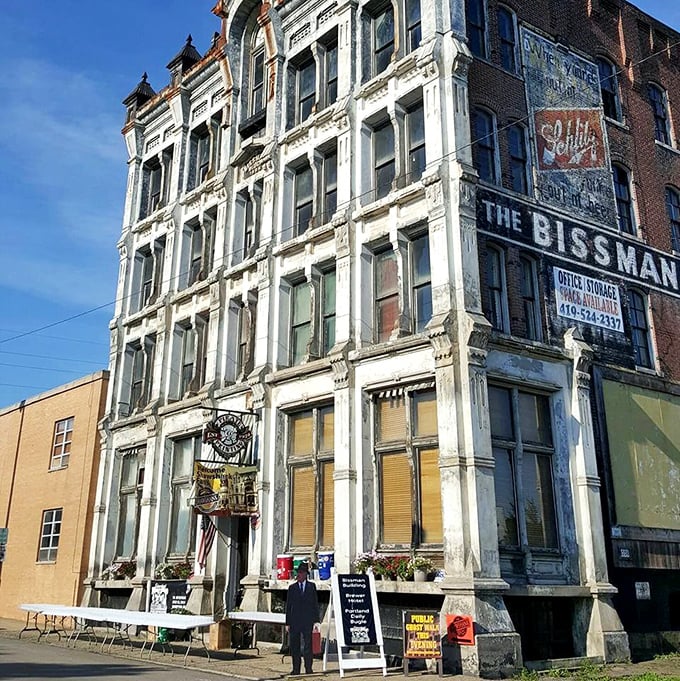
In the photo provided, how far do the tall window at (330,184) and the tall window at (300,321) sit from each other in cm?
213

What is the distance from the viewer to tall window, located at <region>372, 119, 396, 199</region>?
68.1 ft

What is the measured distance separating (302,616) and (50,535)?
20039 mm

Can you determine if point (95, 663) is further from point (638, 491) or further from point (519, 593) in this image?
point (638, 491)

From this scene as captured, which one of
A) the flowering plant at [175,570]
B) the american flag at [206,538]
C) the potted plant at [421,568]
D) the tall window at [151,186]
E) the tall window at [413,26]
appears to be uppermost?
the tall window at [151,186]

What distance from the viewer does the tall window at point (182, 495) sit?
24.8 meters

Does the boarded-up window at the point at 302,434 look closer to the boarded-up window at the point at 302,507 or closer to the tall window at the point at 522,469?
the boarded-up window at the point at 302,507

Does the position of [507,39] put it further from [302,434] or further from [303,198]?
[302,434]

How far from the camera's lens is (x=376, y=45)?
22.2 meters

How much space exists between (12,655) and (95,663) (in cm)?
259

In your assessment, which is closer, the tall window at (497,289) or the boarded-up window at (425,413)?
the boarded-up window at (425,413)

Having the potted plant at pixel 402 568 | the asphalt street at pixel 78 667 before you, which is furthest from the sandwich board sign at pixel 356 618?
the asphalt street at pixel 78 667

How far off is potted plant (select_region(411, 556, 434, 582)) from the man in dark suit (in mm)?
2569

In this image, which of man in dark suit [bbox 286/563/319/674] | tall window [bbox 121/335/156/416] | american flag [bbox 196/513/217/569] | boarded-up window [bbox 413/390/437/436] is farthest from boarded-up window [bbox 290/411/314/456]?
tall window [bbox 121/335/156/416]

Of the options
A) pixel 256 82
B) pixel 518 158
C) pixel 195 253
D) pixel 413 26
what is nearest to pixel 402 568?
pixel 518 158
